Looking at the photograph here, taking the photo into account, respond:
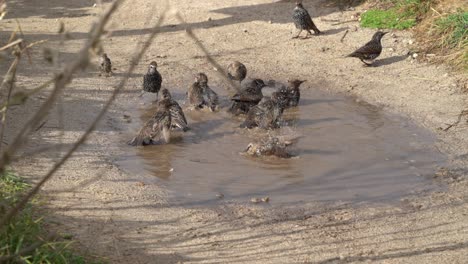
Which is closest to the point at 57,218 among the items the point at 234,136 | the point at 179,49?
the point at 234,136

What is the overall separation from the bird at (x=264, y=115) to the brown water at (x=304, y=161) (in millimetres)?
158

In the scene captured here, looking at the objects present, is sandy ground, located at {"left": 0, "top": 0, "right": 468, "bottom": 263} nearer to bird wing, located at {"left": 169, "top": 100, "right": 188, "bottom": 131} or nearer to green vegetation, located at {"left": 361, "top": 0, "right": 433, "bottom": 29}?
green vegetation, located at {"left": 361, "top": 0, "right": 433, "bottom": 29}

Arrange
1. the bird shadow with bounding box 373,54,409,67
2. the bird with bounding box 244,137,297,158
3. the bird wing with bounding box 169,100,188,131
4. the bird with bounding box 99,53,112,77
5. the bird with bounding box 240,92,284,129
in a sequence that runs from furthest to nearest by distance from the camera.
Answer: the bird shadow with bounding box 373,54,409,67 → the bird with bounding box 99,53,112,77 → the bird with bounding box 240,92,284,129 → the bird wing with bounding box 169,100,188,131 → the bird with bounding box 244,137,297,158

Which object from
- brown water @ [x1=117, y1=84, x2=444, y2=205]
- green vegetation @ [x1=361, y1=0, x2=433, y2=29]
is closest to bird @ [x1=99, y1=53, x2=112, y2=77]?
brown water @ [x1=117, y1=84, x2=444, y2=205]

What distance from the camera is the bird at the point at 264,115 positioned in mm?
10852

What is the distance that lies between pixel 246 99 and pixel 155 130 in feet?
5.68

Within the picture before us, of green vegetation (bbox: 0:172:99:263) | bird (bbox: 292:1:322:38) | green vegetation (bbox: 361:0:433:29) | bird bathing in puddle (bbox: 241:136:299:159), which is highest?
green vegetation (bbox: 0:172:99:263)

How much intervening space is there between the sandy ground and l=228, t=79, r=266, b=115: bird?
0.75 meters

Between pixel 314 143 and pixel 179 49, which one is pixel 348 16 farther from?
pixel 314 143

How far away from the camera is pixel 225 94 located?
1248 centimetres

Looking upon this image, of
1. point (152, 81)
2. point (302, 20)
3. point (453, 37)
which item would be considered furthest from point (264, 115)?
point (453, 37)

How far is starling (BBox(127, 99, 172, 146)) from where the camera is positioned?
10.0 m

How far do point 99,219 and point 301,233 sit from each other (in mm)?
1816

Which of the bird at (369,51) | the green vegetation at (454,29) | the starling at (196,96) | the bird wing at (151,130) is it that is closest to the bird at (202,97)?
the starling at (196,96)
